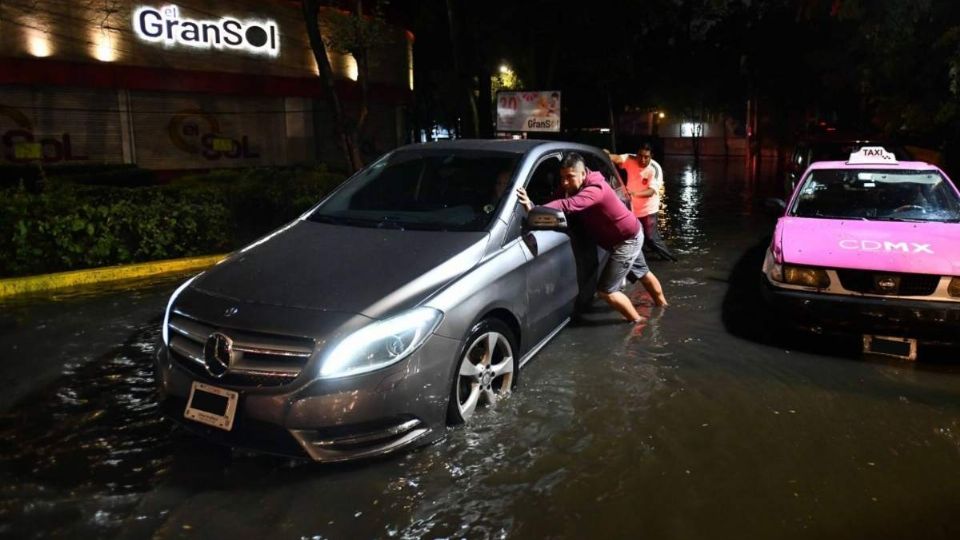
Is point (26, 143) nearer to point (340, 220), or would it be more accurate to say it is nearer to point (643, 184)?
point (643, 184)

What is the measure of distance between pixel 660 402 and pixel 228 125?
1624cm

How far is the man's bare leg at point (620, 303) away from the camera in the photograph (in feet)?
20.9

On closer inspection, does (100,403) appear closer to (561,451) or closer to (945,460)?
(561,451)

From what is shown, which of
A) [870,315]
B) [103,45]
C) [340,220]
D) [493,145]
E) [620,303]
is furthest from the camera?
[103,45]

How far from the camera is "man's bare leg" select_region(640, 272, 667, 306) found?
709cm

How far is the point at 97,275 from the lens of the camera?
8.52m

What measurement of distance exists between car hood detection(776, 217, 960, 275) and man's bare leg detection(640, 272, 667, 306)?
120 centimetres

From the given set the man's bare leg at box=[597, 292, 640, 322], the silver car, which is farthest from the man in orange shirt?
the silver car

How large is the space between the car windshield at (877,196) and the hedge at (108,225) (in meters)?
6.92

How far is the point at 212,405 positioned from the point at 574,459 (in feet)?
6.17

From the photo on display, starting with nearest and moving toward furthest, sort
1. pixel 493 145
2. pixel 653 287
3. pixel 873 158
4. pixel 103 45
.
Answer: pixel 493 145, pixel 653 287, pixel 873 158, pixel 103 45

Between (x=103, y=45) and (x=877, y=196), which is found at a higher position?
(x=103, y=45)

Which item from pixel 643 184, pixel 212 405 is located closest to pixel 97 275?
pixel 212 405

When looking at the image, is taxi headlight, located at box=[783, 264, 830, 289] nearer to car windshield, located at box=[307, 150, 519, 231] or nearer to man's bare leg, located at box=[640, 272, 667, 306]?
man's bare leg, located at box=[640, 272, 667, 306]
